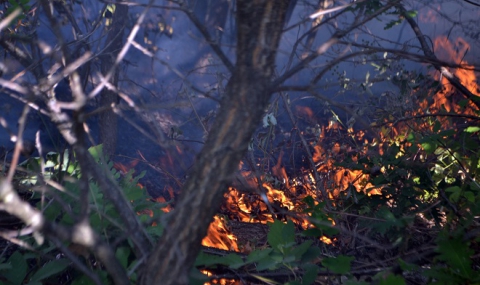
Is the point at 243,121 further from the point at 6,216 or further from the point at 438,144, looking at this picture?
the point at 438,144

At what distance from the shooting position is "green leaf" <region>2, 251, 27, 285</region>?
177 cm

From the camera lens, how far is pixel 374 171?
2857 mm

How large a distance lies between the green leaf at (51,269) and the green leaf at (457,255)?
51.3 inches

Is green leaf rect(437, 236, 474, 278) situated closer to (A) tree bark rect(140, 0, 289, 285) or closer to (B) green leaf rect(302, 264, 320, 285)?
(B) green leaf rect(302, 264, 320, 285)

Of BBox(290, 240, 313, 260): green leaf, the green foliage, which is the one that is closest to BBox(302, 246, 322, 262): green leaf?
BBox(290, 240, 313, 260): green leaf

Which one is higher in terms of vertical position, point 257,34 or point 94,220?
point 257,34

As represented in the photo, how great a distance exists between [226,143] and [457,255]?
0.92 meters

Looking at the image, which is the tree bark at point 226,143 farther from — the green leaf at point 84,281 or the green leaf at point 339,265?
the green leaf at point 339,265

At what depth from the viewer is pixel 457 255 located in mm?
1686

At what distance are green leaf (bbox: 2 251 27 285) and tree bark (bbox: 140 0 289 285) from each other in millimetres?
660

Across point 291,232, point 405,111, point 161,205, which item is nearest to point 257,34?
point 291,232

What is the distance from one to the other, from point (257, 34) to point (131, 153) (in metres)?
4.78

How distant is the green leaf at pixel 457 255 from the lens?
1.65m

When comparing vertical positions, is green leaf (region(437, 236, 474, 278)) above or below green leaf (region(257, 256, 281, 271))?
above
